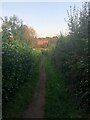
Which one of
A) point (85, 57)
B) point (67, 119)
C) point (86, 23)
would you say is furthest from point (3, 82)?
point (86, 23)

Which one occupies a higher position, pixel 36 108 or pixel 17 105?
pixel 17 105

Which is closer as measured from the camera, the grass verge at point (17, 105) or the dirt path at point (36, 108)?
the grass verge at point (17, 105)

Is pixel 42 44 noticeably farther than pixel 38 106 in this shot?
Yes

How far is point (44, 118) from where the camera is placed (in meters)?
11.1

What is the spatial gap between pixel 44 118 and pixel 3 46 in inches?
120

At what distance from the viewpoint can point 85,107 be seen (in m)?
11.9

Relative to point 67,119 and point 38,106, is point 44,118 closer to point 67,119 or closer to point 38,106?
point 67,119

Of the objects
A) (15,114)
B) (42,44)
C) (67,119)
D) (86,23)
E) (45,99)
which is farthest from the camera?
(42,44)

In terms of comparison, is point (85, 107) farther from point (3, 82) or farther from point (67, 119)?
point (3, 82)

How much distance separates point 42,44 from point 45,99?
77.4 meters

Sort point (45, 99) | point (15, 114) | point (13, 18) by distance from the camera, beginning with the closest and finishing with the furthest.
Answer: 1. point (15, 114)
2. point (45, 99)
3. point (13, 18)

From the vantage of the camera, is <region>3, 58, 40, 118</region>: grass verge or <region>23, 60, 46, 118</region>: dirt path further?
<region>23, 60, 46, 118</region>: dirt path

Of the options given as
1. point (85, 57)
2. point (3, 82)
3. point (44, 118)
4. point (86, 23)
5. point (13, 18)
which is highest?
point (13, 18)

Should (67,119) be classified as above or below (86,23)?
below
